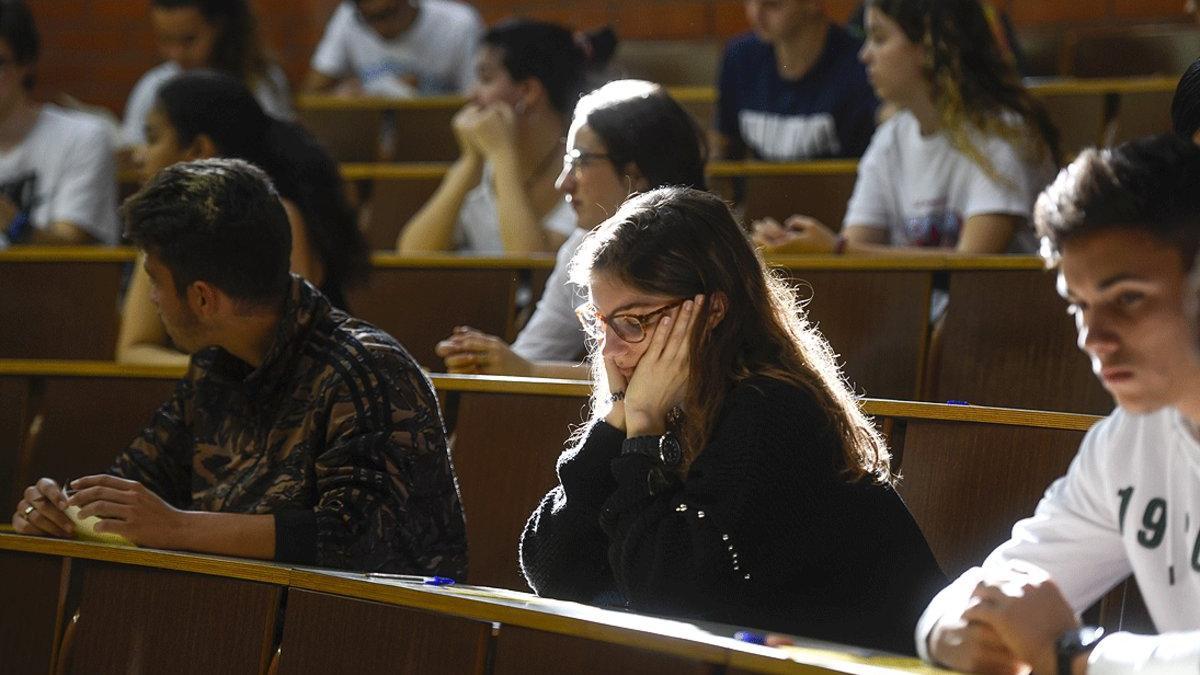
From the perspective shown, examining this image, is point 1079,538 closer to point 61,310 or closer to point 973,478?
point 973,478

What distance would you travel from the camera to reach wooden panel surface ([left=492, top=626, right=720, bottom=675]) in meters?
1.03

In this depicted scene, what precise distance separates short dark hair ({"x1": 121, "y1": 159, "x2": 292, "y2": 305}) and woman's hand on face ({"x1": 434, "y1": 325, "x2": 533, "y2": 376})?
414mm

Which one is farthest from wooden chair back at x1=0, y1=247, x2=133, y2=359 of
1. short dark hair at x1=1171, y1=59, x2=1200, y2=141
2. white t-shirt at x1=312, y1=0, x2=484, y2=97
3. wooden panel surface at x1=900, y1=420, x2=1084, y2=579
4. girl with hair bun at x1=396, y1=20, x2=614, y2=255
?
short dark hair at x1=1171, y1=59, x2=1200, y2=141

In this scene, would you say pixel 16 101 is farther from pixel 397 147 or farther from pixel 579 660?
pixel 579 660

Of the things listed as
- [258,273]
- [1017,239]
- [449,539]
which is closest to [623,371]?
[449,539]

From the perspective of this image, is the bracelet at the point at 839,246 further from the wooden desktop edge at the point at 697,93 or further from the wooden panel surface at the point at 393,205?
the wooden panel surface at the point at 393,205

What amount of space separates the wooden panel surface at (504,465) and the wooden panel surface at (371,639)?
0.53 meters

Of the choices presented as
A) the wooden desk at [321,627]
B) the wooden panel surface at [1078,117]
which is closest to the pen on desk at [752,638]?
the wooden desk at [321,627]

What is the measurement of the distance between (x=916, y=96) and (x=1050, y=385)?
71cm

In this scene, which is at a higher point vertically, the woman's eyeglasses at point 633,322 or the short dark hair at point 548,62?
the short dark hair at point 548,62

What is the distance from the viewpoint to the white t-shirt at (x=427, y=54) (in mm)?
3816

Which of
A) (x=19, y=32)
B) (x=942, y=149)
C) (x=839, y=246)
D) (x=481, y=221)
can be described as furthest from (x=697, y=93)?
(x=19, y=32)

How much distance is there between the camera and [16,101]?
3201mm

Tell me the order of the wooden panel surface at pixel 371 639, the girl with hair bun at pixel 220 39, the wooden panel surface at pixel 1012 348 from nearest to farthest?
1. the wooden panel surface at pixel 371 639
2. the wooden panel surface at pixel 1012 348
3. the girl with hair bun at pixel 220 39
